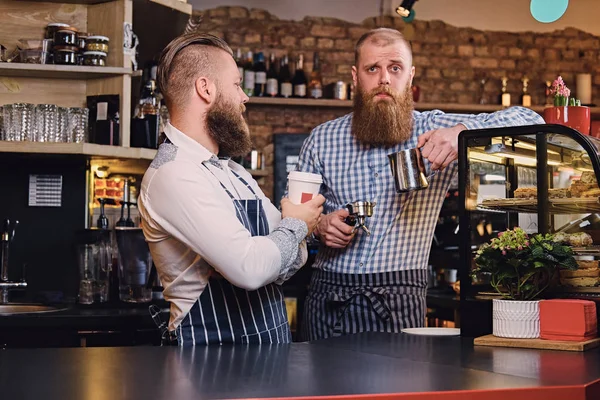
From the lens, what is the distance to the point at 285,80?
7.10 meters

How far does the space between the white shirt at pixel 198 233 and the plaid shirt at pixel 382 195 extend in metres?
0.63

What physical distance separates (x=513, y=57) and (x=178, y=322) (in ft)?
19.4

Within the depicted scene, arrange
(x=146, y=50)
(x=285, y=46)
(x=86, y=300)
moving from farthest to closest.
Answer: (x=285, y=46), (x=146, y=50), (x=86, y=300)

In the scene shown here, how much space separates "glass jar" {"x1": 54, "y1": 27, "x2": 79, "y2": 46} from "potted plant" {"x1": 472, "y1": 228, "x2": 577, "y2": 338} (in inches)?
106

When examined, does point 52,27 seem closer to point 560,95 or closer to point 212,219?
point 212,219

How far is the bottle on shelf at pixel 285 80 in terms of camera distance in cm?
700

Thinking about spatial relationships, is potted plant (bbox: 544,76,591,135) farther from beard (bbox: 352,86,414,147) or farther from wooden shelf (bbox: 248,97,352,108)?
wooden shelf (bbox: 248,97,352,108)

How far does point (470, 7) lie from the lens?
745 centimetres

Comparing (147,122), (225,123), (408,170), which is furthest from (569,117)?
(147,122)

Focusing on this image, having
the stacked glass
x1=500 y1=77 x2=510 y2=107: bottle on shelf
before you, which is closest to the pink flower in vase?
the stacked glass

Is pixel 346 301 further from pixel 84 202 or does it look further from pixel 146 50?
pixel 146 50

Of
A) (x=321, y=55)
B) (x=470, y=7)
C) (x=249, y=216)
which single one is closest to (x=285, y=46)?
(x=321, y=55)

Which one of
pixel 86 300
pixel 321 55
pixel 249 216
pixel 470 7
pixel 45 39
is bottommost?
pixel 86 300

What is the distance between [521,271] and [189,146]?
0.98 metres
